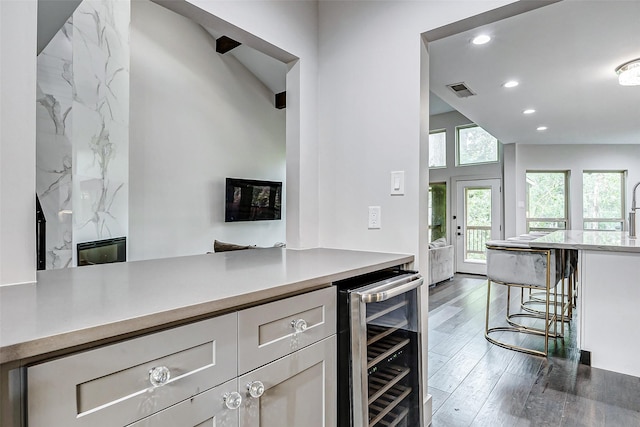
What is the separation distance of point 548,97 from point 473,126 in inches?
125

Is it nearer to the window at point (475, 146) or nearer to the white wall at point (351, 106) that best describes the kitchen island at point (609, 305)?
the white wall at point (351, 106)

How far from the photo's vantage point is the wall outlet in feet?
6.27

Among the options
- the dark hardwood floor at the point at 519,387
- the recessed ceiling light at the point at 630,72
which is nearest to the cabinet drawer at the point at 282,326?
the dark hardwood floor at the point at 519,387

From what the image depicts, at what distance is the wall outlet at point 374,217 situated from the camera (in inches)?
75.2

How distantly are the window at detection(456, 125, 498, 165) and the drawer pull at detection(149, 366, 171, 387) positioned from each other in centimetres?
740

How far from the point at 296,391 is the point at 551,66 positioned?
3.64m

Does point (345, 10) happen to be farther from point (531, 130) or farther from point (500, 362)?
point (531, 130)

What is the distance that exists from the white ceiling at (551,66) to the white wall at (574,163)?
1.46m

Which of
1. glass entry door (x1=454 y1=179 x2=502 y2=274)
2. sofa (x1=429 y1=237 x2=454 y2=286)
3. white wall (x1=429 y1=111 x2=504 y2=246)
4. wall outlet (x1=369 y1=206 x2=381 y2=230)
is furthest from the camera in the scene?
white wall (x1=429 y1=111 x2=504 y2=246)

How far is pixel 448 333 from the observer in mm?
3240

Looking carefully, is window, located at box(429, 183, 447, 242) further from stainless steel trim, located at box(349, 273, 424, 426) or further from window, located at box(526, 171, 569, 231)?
stainless steel trim, located at box(349, 273, 424, 426)

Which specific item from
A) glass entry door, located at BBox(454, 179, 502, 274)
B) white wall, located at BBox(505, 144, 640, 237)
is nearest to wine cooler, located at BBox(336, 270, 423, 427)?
glass entry door, located at BBox(454, 179, 502, 274)

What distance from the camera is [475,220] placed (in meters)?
7.03

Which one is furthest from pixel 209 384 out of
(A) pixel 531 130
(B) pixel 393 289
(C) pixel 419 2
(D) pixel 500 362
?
(A) pixel 531 130
